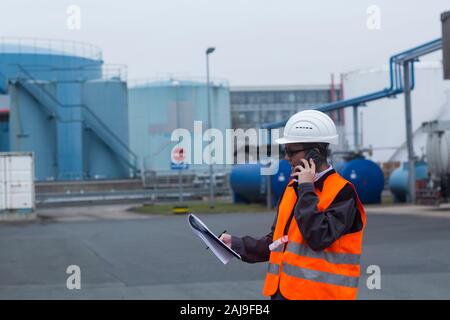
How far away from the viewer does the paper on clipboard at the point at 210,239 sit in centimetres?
409

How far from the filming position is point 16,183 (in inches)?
1113

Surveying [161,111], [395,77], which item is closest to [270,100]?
[161,111]

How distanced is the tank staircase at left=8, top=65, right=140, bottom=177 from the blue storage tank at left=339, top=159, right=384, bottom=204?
19.3 m

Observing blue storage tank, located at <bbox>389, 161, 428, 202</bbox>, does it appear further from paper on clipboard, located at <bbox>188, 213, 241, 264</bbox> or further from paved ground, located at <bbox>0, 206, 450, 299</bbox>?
paper on clipboard, located at <bbox>188, 213, 241, 264</bbox>

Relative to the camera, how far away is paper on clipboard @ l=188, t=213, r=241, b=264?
409 centimetres

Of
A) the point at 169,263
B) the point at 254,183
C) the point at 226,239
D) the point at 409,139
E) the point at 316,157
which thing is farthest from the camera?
the point at 254,183

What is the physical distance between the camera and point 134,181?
149ft

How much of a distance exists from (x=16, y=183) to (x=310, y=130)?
2562 centimetres

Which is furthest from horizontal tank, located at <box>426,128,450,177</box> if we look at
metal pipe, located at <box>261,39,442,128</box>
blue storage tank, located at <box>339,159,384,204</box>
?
blue storage tank, located at <box>339,159,384,204</box>

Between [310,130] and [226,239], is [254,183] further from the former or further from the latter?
[310,130]

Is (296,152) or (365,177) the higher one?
(296,152)
